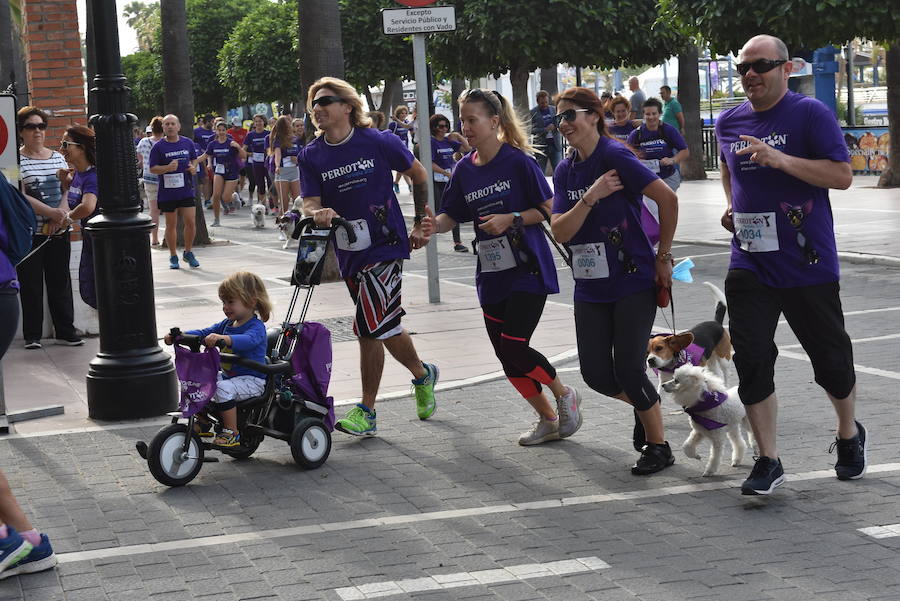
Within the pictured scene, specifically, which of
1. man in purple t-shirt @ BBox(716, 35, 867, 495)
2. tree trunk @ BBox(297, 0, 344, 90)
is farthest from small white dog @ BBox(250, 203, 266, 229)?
man in purple t-shirt @ BBox(716, 35, 867, 495)

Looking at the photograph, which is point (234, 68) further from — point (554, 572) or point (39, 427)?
point (554, 572)

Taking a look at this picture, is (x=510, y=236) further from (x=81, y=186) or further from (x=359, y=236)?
(x=81, y=186)

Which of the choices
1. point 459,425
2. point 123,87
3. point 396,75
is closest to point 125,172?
point 123,87

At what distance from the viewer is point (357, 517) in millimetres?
5871

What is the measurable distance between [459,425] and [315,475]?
1270 mm

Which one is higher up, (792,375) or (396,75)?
(396,75)

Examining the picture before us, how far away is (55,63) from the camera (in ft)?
39.6

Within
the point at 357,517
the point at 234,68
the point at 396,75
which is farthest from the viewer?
the point at 234,68

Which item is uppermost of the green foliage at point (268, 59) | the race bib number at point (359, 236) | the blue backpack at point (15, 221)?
the green foliage at point (268, 59)

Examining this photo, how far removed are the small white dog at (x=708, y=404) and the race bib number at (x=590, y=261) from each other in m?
0.57

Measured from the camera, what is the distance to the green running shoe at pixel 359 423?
729cm

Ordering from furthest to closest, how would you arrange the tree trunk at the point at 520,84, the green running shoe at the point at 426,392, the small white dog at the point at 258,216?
the tree trunk at the point at 520,84
the small white dog at the point at 258,216
the green running shoe at the point at 426,392

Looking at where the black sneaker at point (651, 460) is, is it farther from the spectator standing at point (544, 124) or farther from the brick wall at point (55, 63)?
the spectator standing at point (544, 124)

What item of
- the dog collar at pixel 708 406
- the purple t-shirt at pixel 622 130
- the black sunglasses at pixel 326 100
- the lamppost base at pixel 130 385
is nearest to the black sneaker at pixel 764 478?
the dog collar at pixel 708 406
